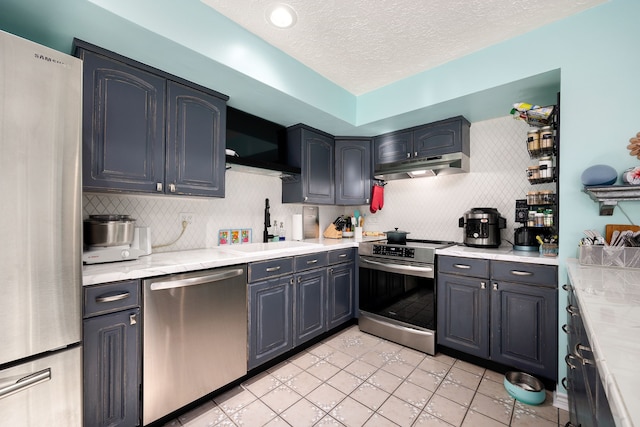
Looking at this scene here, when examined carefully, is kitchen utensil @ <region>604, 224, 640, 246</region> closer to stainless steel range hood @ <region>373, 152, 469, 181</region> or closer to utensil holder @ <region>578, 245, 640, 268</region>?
utensil holder @ <region>578, 245, 640, 268</region>

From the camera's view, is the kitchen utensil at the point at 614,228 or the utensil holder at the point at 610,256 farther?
the kitchen utensil at the point at 614,228

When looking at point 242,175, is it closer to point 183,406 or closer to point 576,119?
point 183,406

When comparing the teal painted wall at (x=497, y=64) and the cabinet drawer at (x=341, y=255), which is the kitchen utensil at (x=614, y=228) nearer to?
the teal painted wall at (x=497, y=64)

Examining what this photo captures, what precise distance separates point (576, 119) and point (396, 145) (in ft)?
5.16

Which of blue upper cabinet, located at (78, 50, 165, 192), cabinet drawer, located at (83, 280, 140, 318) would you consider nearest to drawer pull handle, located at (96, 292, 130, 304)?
cabinet drawer, located at (83, 280, 140, 318)

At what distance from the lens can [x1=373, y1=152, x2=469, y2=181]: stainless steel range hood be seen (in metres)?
2.64

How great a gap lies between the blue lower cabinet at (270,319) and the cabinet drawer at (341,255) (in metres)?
0.57

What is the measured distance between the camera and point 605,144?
1.66 metres

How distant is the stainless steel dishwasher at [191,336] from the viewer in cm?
150

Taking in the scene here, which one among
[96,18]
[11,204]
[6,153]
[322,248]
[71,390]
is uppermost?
[96,18]

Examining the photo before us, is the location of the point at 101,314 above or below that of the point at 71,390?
above

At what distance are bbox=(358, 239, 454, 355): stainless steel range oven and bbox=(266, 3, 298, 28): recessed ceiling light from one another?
6.69 feet

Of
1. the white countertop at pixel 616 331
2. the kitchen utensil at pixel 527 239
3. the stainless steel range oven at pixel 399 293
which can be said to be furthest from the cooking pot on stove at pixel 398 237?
the white countertop at pixel 616 331

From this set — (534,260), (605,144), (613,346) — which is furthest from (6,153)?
(605,144)
